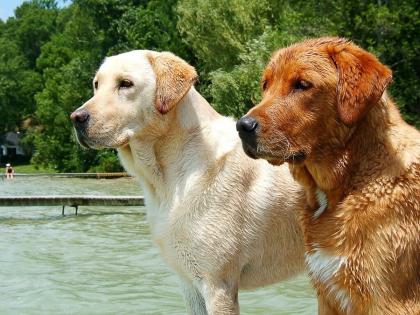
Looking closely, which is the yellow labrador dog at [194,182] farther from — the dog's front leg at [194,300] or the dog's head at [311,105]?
the dog's head at [311,105]

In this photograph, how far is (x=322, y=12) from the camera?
29.7 meters

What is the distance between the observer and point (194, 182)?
5078mm

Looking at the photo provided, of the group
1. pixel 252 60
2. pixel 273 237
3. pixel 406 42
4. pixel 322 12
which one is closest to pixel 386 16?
pixel 406 42

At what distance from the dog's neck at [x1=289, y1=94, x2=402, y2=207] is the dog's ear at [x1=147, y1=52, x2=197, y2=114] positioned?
1.39m

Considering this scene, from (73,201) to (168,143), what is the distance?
1292 centimetres

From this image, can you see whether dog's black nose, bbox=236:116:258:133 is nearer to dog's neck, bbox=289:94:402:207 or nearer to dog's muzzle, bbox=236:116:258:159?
dog's muzzle, bbox=236:116:258:159

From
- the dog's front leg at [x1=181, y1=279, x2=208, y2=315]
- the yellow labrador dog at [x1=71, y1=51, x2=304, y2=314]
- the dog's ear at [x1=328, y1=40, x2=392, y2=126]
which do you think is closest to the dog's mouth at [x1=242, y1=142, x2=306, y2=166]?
the dog's ear at [x1=328, y1=40, x2=392, y2=126]

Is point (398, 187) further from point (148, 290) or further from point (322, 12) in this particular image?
point (322, 12)

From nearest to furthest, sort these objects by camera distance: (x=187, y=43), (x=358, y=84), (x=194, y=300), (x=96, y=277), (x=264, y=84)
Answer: (x=358, y=84) < (x=264, y=84) < (x=194, y=300) < (x=96, y=277) < (x=187, y=43)

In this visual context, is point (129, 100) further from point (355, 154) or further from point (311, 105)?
point (355, 154)

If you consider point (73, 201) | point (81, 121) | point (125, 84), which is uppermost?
point (125, 84)

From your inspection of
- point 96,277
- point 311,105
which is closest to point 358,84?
point 311,105

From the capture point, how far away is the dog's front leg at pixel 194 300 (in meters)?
5.18

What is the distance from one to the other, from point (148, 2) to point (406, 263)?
53.2 m
